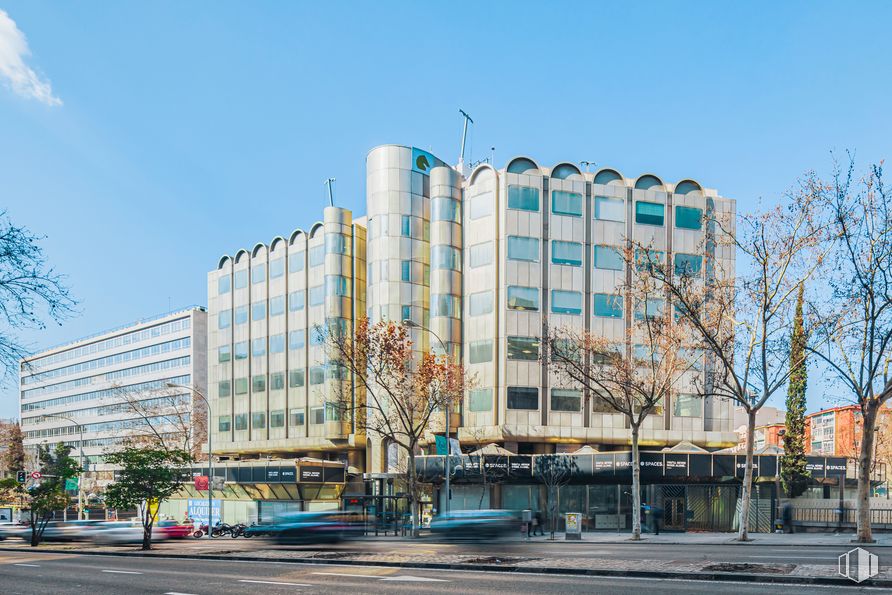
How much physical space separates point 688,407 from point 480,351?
1534cm

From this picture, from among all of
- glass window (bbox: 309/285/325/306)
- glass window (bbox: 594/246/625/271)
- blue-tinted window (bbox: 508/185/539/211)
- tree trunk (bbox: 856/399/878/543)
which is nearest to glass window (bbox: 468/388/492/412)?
glass window (bbox: 594/246/625/271)

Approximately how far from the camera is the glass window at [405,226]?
208 ft

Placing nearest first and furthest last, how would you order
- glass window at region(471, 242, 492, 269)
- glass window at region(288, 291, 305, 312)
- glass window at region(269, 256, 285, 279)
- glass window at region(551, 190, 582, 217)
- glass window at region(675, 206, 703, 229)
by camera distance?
glass window at region(471, 242, 492, 269) → glass window at region(551, 190, 582, 217) → glass window at region(675, 206, 703, 229) → glass window at region(288, 291, 305, 312) → glass window at region(269, 256, 285, 279)

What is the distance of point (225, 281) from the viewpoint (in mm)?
82250

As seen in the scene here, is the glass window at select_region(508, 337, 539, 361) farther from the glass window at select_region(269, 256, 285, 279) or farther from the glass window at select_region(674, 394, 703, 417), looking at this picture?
the glass window at select_region(269, 256, 285, 279)

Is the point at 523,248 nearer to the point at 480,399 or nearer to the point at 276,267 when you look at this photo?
the point at 480,399

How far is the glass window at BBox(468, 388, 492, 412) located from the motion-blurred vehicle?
2741 centimetres

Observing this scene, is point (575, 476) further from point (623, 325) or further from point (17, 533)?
point (17, 533)

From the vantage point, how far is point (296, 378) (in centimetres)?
7200

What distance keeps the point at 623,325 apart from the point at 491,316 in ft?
31.0

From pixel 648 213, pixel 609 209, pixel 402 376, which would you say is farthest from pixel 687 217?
pixel 402 376

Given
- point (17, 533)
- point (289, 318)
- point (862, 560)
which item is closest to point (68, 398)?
point (289, 318)

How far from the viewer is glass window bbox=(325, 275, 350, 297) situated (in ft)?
221

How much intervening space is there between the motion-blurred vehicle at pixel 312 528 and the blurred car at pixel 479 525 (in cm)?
400
